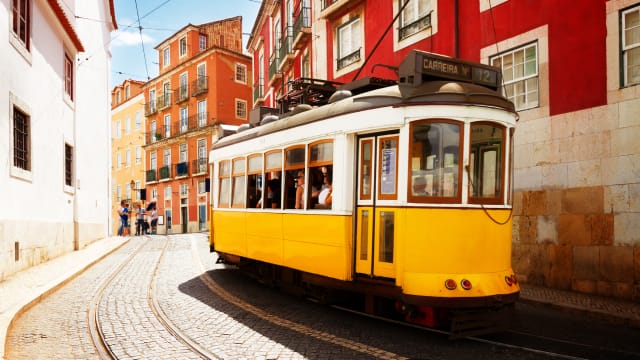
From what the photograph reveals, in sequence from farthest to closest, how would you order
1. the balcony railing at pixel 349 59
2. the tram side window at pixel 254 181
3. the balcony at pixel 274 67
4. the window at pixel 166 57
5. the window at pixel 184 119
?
the window at pixel 166 57 < the window at pixel 184 119 < the balcony at pixel 274 67 < the balcony railing at pixel 349 59 < the tram side window at pixel 254 181

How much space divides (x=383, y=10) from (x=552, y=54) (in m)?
6.59

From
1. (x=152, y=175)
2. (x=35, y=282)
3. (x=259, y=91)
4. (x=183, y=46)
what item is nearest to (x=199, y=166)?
(x=152, y=175)

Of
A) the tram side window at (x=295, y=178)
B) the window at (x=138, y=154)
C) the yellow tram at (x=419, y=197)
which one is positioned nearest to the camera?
the yellow tram at (x=419, y=197)

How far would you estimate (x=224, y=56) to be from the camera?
40156 mm

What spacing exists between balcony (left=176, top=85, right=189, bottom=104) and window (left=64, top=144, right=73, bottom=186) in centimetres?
2533

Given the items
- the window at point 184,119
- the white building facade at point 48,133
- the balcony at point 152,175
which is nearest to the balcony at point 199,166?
the window at point 184,119

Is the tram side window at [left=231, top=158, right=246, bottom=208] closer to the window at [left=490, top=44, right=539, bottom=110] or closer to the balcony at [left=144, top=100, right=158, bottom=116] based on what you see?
the window at [left=490, top=44, right=539, bottom=110]

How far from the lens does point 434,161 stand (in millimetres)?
6273

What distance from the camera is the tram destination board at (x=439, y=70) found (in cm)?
645

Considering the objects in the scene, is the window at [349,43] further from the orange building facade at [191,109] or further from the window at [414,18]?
the orange building facade at [191,109]

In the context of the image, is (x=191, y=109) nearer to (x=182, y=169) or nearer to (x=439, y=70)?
(x=182, y=169)

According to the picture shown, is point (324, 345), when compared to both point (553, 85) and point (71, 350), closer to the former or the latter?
point (71, 350)

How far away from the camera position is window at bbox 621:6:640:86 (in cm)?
899

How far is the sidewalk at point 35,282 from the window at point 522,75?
9.57 metres
